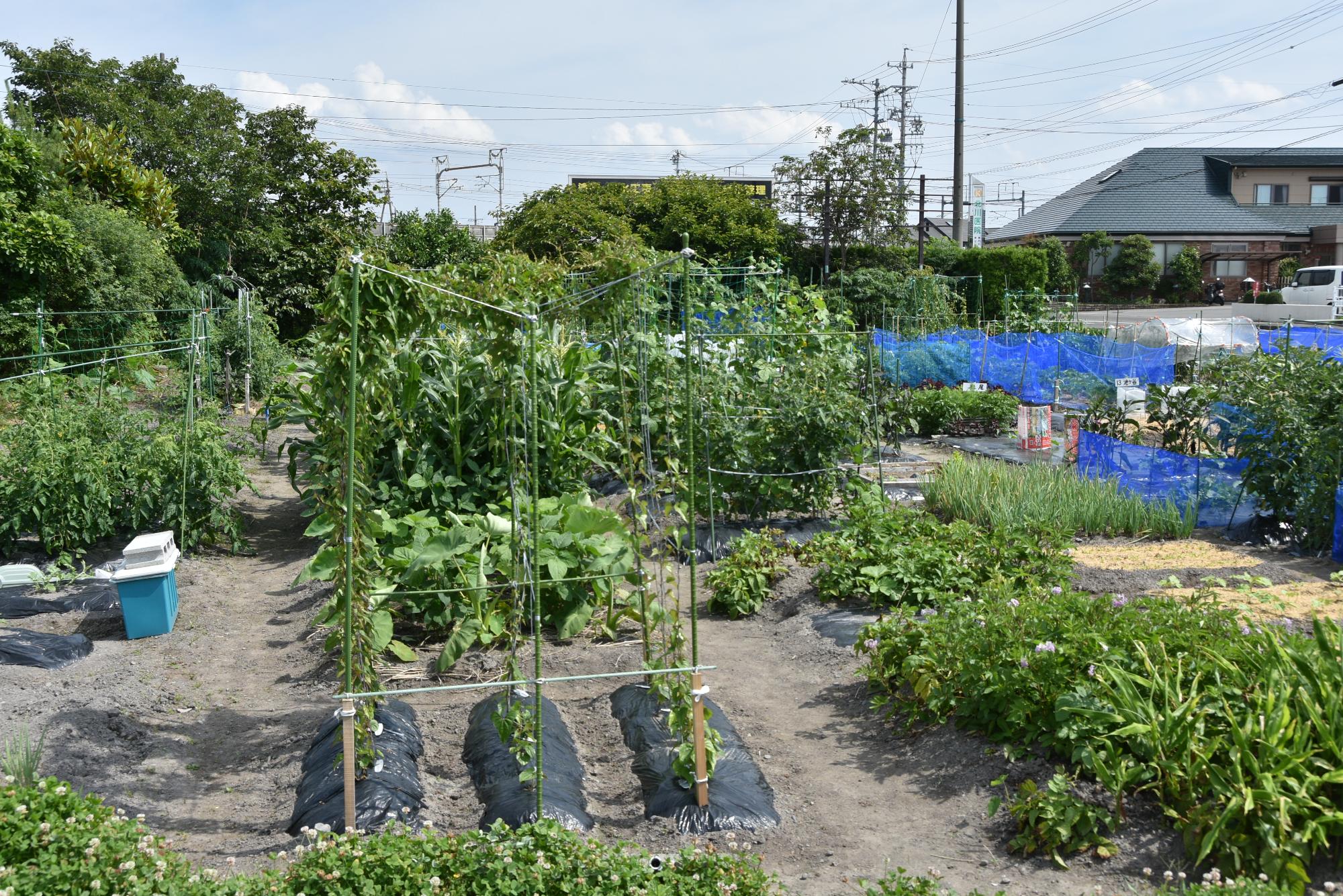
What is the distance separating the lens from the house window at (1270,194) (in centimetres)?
4234

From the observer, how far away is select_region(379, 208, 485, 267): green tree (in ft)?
89.8

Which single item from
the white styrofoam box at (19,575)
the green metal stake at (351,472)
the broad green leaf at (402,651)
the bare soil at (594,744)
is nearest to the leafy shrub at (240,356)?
the white styrofoam box at (19,575)

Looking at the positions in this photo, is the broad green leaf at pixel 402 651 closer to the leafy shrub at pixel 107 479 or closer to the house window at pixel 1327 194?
the leafy shrub at pixel 107 479

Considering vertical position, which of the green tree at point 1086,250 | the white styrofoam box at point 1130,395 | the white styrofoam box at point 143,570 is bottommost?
the white styrofoam box at point 143,570

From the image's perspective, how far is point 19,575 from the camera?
6.75 metres

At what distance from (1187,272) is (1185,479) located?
3339 cm

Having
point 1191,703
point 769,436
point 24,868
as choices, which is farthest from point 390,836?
point 769,436

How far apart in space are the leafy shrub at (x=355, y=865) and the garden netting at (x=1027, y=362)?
12.0 metres

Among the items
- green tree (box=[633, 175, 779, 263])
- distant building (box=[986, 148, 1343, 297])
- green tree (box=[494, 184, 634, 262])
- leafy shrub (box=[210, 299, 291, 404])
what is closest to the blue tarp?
leafy shrub (box=[210, 299, 291, 404])

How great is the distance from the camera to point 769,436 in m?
8.23

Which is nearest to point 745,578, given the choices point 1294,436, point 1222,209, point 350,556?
point 350,556

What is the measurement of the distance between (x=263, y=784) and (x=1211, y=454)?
7861 mm

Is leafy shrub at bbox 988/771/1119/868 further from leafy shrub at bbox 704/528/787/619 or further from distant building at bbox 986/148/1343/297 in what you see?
distant building at bbox 986/148/1343/297

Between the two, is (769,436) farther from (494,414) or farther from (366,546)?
(366,546)
